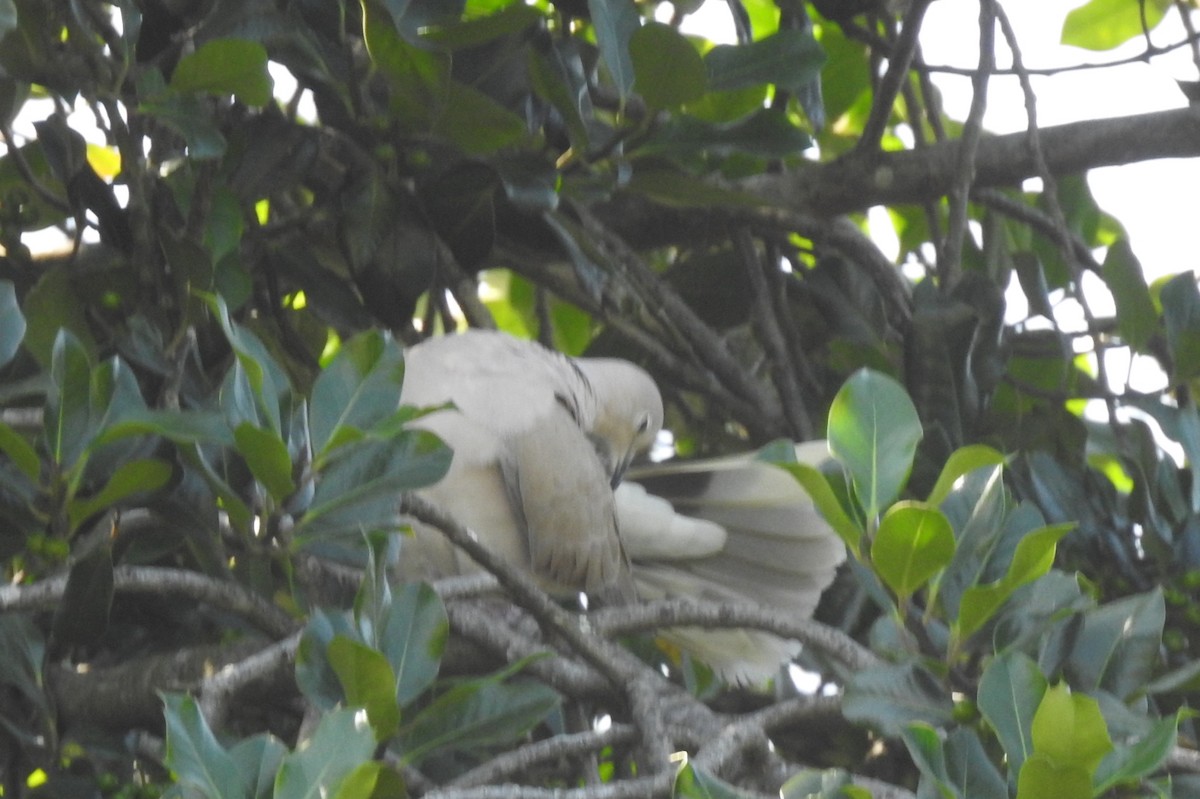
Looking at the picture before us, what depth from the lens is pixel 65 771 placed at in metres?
1.88

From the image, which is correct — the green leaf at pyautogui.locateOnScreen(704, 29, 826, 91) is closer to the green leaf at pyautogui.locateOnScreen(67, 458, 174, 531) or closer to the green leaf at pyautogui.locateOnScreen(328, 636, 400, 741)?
the green leaf at pyautogui.locateOnScreen(67, 458, 174, 531)

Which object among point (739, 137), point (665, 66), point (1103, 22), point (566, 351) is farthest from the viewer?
point (566, 351)

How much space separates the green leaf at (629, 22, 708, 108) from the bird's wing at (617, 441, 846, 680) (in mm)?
805

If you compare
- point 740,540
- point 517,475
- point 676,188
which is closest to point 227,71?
point 676,188

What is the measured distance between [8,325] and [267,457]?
35cm

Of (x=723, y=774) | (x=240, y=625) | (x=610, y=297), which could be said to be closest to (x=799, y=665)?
(x=610, y=297)

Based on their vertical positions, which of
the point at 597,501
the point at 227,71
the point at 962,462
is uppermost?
the point at 227,71

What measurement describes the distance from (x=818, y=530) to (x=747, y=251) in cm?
60

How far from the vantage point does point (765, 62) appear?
2205mm

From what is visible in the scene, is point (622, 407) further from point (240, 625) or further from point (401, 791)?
point (401, 791)

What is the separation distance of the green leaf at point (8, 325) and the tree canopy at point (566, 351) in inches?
2.6

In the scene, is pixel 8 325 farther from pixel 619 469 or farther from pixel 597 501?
pixel 619 469

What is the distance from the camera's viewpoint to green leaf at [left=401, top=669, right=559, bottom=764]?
4.78 ft

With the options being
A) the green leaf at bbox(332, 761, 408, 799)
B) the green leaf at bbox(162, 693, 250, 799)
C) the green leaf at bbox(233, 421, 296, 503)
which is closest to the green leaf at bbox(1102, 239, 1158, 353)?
the green leaf at bbox(233, 421, 296, 503)
